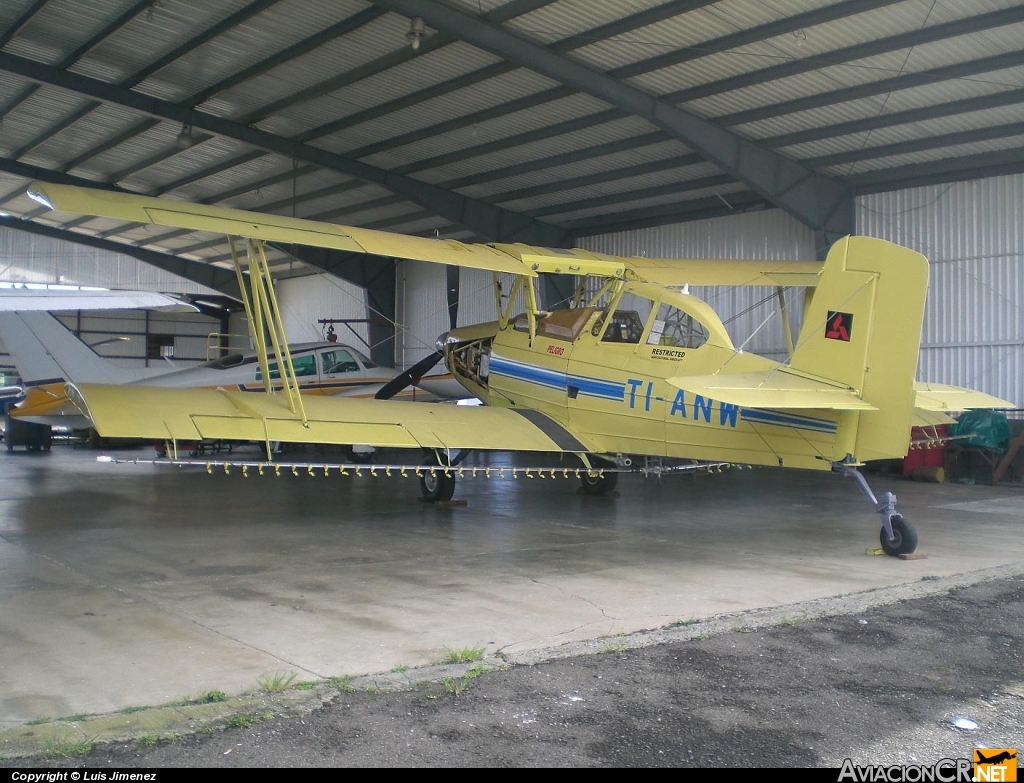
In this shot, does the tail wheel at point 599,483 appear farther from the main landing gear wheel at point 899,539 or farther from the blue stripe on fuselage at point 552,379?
the main landing gear wheel at point 899,539

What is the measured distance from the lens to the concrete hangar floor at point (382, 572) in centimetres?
511

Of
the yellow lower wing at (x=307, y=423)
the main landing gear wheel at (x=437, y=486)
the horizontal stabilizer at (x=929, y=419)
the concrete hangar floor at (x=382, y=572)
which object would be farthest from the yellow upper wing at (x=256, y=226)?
the horizontal stabilizer at (x=929, y=419)

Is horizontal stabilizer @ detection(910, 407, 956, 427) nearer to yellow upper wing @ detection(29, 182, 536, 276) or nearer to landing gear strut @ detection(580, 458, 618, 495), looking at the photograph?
landing gear strut @ detection(580, 458, 618, 495)

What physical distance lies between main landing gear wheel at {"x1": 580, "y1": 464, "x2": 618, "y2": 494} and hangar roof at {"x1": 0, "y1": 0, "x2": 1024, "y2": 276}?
21.7 feet

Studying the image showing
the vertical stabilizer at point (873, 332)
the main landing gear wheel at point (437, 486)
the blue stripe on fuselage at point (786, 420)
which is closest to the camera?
the vertical stabilizer at point (873, 332)

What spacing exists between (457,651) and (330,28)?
12.7 m

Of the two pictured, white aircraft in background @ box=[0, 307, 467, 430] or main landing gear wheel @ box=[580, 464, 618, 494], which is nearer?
main landing gear wheel @ box=[580, 464, 618, 494]

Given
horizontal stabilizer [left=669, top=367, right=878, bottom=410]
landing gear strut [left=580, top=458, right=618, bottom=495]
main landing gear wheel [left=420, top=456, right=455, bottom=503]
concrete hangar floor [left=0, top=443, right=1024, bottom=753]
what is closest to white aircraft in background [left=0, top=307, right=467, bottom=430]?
concrete hangar floor [left=0, top=443, right=1024, bottom=753]

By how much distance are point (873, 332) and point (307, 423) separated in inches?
229

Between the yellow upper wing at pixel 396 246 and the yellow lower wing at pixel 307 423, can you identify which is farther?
the yellow lower wing at pixel 307 423

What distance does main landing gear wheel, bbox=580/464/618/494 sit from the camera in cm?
1386

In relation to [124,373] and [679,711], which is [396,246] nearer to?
[679,711]

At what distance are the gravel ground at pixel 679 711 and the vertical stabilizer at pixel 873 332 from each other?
268 cm

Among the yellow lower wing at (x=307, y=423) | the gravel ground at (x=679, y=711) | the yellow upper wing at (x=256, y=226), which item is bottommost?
the gravel ground at (x=679, y=711)
